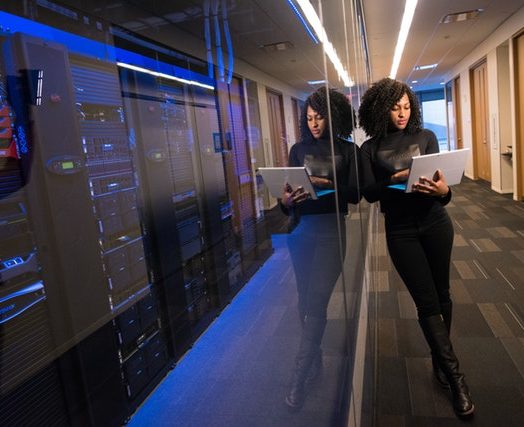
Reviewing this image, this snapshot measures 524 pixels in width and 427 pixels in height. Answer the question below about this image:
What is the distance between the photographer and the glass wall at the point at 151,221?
0.35 m

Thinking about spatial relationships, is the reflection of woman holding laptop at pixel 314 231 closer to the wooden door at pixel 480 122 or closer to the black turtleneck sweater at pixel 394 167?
the black turtleneck sweater at pixel 394 167

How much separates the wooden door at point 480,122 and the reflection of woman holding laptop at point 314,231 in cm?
651

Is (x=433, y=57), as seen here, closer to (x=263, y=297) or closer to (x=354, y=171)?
(x=354, y=171)

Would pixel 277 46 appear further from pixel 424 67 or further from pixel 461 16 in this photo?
pixel 424 67

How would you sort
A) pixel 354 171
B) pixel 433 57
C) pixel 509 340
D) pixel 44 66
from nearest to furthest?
pixel 44 66 → pixel 354 171 → pixel 509 340 → pixel 433 57

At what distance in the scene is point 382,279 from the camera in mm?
3113

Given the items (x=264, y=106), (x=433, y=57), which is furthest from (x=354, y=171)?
(x=433, y=57)

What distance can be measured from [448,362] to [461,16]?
460 centimetres

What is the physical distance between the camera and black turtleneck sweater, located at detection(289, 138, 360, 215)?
3.01 feet

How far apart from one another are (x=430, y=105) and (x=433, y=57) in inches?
287

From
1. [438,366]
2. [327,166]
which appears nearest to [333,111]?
[327,166]

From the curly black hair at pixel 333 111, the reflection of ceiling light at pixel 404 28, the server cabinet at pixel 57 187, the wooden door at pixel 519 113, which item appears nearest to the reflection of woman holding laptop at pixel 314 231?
the curly black hair at pixel 333 111

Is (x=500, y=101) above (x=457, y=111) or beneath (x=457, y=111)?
beneath

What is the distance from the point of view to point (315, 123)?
3.38ft
